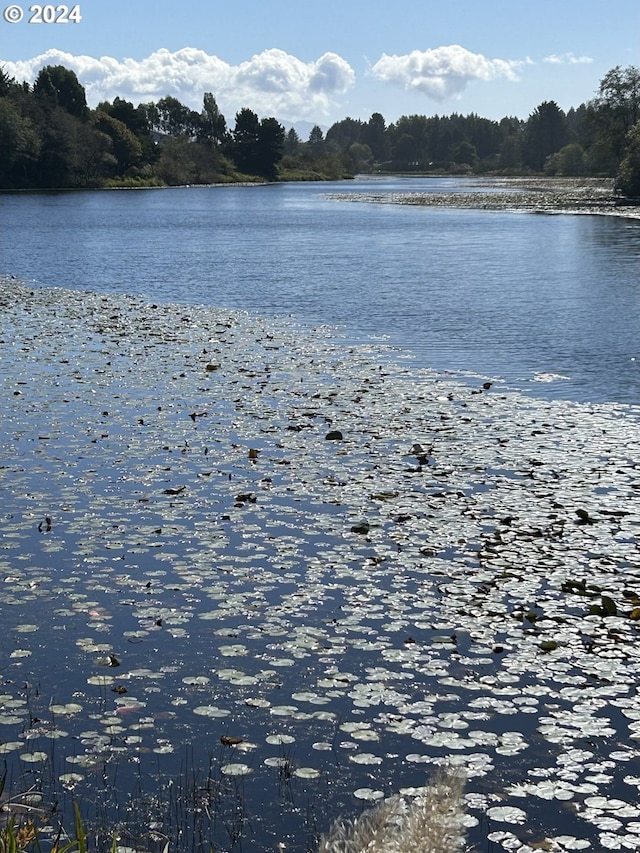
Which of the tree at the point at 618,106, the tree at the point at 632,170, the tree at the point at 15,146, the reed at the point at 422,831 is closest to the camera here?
the reed at the point at 422,831

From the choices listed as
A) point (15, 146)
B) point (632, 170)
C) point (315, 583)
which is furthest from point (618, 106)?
point (315, 583)

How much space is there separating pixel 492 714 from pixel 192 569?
4599 mm

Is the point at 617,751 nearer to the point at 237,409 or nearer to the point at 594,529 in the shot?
the point at 594,529

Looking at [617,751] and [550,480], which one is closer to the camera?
[617,751]

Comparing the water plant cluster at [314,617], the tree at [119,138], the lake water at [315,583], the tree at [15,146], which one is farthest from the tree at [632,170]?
the tree at [119,138]

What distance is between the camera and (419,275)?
47.9m

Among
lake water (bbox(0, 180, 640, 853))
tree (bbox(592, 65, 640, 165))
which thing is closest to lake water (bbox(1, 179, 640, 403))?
lake water (bbox(0, 180, 640, 853))

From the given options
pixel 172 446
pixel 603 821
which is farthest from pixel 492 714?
pixel 172 446

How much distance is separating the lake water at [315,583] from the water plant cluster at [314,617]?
33 mm

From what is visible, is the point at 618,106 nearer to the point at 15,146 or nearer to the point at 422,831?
the point at 15,146

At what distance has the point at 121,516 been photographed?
1433cm

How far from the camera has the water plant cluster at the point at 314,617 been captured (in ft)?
25.5

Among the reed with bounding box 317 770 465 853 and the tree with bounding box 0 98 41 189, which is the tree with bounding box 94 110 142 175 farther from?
the reed with bounding box 317 770 465 853

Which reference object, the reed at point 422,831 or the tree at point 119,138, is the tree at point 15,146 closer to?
the tree at point 119,138
